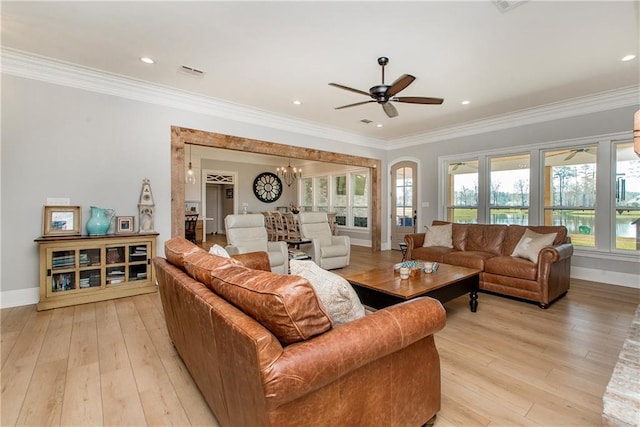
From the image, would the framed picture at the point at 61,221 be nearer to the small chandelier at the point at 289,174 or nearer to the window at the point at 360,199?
the window at the point at 360,199

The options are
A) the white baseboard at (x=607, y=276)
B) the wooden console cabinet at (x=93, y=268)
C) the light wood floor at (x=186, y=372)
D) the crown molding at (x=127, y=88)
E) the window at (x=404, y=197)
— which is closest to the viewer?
the light wood floor at (x=186, y=372)

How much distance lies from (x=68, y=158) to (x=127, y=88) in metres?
1.18

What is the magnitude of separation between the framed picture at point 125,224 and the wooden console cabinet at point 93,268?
0.32 metres

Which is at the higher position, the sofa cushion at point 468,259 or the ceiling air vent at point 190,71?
the ceiling air vent at point 190,71

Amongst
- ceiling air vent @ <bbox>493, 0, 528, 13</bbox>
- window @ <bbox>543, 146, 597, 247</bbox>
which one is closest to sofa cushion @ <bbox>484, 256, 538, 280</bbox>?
window @ <bbox>543, 146, 597, 247</bbox>

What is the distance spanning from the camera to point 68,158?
365 cm

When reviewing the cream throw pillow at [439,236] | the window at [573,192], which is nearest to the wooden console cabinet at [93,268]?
the cream throw pillow at [439,236]

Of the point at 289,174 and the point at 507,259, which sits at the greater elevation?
the point at 289,174

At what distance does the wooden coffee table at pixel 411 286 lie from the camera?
2.58 metres

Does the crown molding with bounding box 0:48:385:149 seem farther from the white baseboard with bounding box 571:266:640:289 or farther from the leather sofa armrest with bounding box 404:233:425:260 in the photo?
the white baseboard with bounding box 571:266:640:289

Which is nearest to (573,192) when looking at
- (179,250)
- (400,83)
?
(400,83)

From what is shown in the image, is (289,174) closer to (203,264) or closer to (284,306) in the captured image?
(203,264)

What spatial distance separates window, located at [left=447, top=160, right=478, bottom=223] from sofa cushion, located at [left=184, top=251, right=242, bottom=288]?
578cm

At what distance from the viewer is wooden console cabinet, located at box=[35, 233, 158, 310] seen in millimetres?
3279
